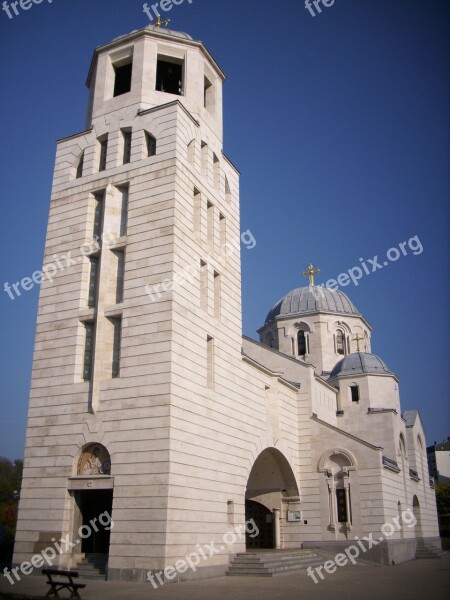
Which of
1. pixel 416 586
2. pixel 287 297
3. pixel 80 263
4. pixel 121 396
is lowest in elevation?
pixel 416 586

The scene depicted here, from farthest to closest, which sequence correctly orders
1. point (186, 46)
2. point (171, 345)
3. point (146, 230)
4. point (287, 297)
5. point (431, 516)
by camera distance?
1. point (287, 297)
2. point (431, 516)
3. point (186, 46)
4. point (146, 230)
5. point (171, 345)

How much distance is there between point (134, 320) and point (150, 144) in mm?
8148

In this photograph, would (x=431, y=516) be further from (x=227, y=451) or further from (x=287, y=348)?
(x=227, y=451)

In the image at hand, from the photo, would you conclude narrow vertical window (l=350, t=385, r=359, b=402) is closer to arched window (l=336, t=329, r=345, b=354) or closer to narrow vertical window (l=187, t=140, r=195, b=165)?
arched window (l=336, t=329, r=345, b=354)

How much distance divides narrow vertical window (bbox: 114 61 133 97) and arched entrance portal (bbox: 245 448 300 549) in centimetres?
1952

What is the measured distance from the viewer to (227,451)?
2234 centimetres

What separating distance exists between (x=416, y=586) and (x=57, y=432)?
13235mm

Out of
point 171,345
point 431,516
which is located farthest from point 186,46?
point 431,516

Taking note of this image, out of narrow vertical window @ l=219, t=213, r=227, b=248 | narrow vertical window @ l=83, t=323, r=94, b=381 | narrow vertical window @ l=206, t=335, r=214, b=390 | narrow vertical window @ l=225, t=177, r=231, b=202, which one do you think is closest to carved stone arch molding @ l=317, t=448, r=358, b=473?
narrow vertical window @ l=206, t=335, r=214, b=390

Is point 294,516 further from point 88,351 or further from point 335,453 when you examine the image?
point 88,351

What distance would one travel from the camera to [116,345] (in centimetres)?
2114

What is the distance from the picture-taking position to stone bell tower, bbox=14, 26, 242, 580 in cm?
1866

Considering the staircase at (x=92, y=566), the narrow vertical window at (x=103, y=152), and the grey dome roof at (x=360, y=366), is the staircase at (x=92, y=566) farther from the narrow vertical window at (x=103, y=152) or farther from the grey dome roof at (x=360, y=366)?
the grey dome roof at (x=360, y=366)

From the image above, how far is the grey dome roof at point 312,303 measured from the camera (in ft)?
144
